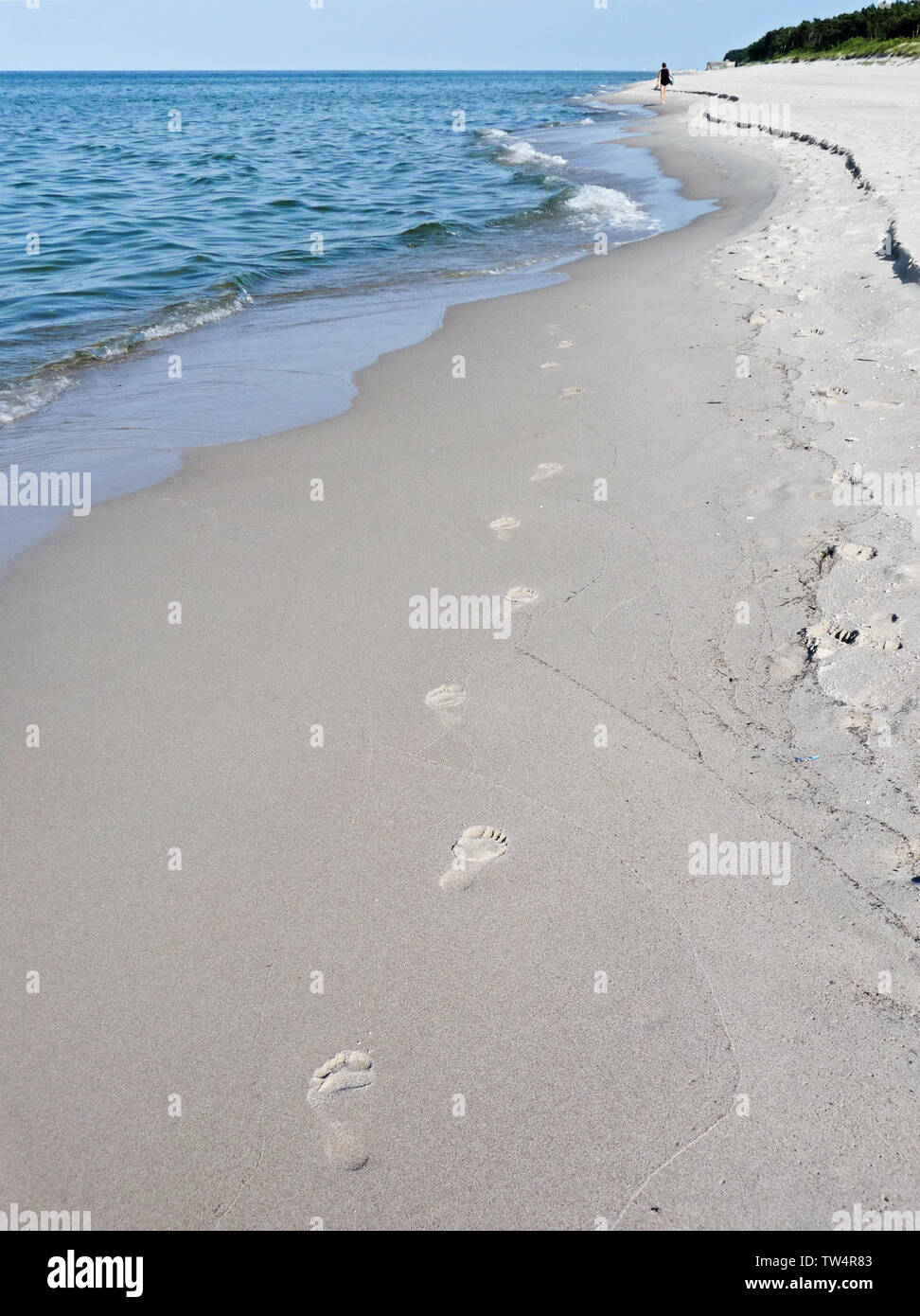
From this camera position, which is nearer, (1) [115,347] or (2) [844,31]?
(1) [115,347]

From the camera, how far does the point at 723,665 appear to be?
11.0ft

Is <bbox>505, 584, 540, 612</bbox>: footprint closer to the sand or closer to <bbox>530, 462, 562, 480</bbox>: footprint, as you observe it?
the sand

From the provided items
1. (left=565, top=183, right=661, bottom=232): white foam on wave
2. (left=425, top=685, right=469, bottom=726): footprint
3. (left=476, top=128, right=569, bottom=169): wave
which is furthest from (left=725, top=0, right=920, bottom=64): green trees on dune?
(left=425, top=685, right=469, bottom=726): footprint

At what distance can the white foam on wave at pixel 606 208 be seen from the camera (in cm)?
1330

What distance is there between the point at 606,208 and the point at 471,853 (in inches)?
569

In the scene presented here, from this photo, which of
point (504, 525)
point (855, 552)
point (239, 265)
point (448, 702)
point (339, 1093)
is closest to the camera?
point (339, 1093)

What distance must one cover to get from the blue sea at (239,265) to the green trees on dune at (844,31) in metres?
27.0

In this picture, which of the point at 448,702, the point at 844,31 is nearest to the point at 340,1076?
the point at 448,702

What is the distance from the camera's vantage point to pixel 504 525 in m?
4.50

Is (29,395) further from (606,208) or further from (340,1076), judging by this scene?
(606,208)

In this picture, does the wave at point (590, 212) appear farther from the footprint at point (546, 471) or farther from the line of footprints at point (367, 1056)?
the line of footprints at point (367, 1056)

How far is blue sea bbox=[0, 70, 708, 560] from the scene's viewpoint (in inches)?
→ 260

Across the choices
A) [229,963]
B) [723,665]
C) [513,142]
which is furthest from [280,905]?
[513,142]

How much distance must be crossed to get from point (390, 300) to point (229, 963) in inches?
344
